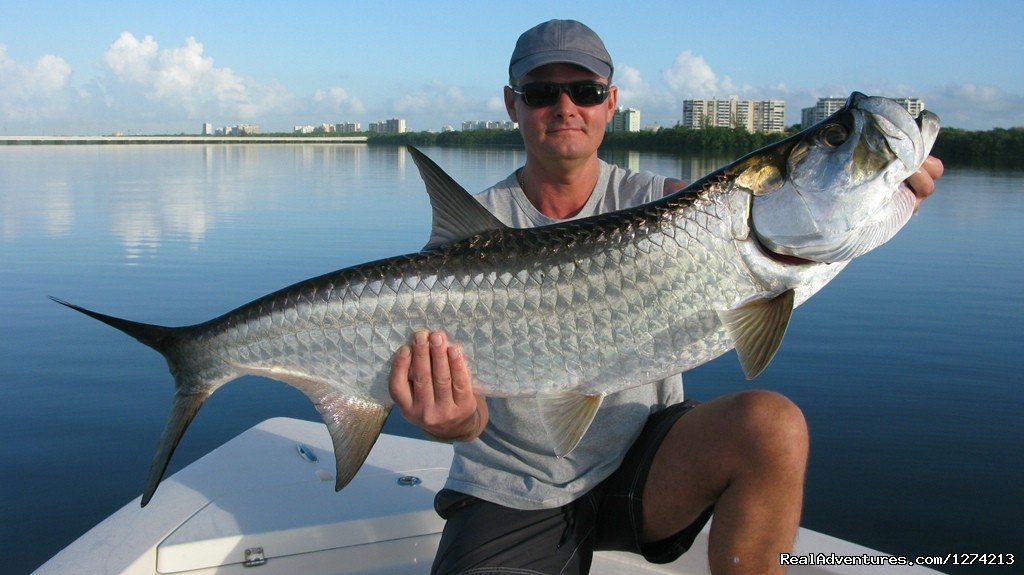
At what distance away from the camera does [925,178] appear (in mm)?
2688

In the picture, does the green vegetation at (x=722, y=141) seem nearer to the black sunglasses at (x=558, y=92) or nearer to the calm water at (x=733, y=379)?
the calm water at (x=733, y=379)

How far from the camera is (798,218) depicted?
268 cm

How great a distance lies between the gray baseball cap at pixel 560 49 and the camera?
3777 millimetres

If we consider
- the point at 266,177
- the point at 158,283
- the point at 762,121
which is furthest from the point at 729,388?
the point at 762,121

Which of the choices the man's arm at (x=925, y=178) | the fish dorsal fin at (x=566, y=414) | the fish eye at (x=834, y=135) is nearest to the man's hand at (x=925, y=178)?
the man's arm at (x=925, y=178)

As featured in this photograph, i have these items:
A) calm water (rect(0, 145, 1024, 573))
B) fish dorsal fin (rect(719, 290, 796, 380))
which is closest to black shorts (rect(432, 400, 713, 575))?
fish dorsal fin (rect(719, 290, 796, 380))

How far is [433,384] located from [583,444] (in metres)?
0.85

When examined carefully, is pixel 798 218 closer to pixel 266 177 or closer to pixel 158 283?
pixel 158 283

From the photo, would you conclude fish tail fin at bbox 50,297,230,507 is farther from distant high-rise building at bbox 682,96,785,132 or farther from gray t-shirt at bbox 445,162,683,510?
distant high-rise building at bbox 682,96,785,132

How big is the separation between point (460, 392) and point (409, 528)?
1.27 m

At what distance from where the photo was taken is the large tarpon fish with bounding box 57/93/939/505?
2.67 meters

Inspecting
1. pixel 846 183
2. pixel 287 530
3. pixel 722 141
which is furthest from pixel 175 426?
pixel 722 141

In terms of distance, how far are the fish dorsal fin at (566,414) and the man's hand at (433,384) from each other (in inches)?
11.6

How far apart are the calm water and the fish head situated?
14.4 ft
